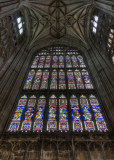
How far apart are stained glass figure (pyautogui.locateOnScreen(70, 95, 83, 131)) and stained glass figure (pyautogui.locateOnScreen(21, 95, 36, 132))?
103 inches

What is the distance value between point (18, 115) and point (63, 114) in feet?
9.36

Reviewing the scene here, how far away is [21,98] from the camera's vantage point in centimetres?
1021

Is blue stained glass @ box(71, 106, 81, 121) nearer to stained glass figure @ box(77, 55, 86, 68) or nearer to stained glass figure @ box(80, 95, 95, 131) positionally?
stained glass figure @ box(80, 95, 95, 131)

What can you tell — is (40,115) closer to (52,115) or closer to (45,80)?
(52,115)

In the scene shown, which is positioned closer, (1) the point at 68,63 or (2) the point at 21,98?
(2) the point at 21,98

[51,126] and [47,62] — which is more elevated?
[47,62]

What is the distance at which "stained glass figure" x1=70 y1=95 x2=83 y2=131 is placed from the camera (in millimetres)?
7769

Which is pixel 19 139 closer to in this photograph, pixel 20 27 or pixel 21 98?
pixel 21 98

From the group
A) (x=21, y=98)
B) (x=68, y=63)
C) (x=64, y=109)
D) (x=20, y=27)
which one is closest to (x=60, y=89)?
(x=64, y=109)

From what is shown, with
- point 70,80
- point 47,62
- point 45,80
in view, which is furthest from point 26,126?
point 47,62

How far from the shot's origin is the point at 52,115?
8570 mm

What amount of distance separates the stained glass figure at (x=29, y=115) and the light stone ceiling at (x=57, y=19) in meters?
9.43

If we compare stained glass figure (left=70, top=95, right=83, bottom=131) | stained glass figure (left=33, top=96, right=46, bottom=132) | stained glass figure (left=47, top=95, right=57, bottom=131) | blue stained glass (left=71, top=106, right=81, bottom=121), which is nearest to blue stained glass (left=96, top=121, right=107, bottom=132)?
stained glass figure (left=70, top=95, right=83, bottom=131)

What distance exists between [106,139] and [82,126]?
1441 millimetres
